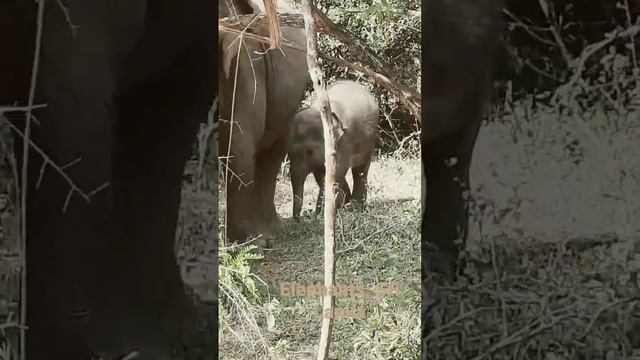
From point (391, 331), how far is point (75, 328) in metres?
0.62

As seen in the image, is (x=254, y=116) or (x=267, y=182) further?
(x=254, y=116)

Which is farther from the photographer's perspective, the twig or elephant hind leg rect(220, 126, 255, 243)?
elephant hind leg rect(220, 126, 255, 243)

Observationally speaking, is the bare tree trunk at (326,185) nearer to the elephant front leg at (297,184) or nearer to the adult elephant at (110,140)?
the elephant front leg at (297,184)

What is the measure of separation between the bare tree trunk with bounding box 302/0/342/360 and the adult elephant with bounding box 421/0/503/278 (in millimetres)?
253

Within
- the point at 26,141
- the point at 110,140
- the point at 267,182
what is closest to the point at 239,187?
the point at 267,182

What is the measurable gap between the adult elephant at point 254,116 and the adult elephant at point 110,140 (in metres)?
0.21

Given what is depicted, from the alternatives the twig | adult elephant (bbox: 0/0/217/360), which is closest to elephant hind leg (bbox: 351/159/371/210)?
adult elephant (bbox: 0/0/217/360)

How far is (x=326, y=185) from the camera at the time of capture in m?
1.65

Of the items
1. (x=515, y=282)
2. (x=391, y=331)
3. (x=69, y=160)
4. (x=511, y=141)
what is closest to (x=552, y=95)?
(x=511, y=141)

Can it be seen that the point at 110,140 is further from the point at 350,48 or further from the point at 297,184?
the point at 350,48

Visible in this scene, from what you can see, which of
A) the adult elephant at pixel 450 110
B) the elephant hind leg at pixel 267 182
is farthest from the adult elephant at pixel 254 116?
Result: the adult elephant at pixel 450 110

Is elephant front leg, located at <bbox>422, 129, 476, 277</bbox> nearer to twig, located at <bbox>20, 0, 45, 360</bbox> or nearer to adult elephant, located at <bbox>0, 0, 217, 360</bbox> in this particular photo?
adult elephant, located at <bbox>0, 0, 217, 360</bbox>

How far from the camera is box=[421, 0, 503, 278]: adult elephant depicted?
142 cm

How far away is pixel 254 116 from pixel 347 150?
327mm
